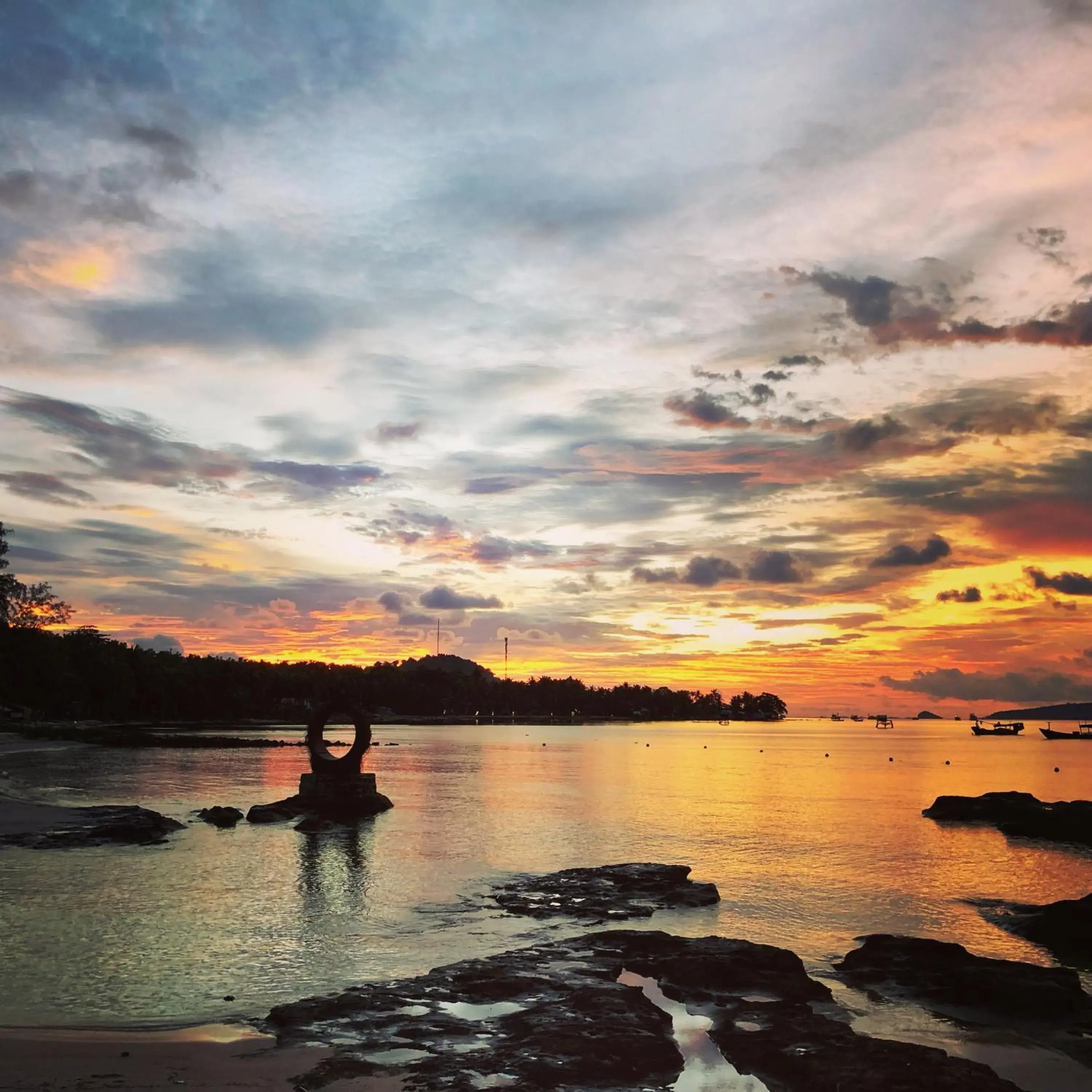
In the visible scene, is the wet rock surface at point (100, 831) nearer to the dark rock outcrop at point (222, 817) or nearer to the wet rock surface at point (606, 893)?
the dark rock outcrop at point (222, 817)

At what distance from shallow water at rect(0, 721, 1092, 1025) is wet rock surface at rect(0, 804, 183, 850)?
0.97m

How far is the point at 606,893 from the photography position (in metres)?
27.2

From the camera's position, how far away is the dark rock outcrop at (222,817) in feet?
131

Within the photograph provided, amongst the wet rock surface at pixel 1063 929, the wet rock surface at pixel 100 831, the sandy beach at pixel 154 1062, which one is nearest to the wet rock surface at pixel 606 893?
the wet rock surface at pixel 1063 929

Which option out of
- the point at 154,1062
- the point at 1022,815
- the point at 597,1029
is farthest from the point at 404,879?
the point at 1022,815

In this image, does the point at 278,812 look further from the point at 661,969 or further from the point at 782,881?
the point at 661,969

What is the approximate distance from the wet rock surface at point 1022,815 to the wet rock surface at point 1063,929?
23.2m

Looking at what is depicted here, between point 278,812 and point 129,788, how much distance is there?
19245 millimetres

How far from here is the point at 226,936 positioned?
2117cm

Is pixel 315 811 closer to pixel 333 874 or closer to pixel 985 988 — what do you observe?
pixel 333 874

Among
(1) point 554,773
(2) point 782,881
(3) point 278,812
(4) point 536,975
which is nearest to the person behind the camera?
(4) point 536,975

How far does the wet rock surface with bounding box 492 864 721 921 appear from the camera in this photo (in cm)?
2508

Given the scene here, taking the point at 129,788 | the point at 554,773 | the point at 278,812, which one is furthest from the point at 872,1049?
the point at 554,773

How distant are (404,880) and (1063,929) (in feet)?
62.6
